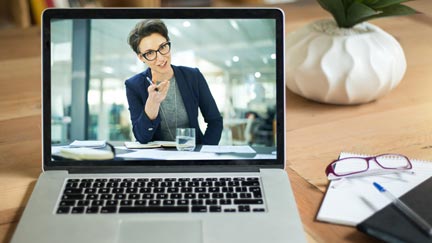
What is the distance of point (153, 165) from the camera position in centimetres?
102

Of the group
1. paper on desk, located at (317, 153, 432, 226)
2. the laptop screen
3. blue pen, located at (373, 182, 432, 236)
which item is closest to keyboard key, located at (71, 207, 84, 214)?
the laptop screen

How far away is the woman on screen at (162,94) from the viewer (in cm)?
103

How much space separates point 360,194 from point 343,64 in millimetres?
367

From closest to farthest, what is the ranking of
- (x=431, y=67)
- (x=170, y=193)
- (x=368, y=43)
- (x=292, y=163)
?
(x=170, y=193)
(x=292, y=163)
(x=368, y=43)
(x=431, y=67)

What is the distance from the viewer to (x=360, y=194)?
38.6 inches

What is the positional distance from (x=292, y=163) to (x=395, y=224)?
29 centimetres

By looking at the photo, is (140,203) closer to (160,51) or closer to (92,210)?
(92,210)

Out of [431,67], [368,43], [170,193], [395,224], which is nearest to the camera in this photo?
[395,224]

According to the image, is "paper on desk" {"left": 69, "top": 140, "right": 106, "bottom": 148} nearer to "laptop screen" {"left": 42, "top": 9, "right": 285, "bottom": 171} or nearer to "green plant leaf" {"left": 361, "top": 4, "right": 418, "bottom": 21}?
"laptop screen" {"left": 42, "top": 9, "right": 285, "bottom": 171}

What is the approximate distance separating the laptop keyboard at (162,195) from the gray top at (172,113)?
0.08 meters

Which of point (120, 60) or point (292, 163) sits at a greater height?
point (120, 60)

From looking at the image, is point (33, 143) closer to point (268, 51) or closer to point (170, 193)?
point (170, 193)

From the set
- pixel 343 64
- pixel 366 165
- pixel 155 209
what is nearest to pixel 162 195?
pixel 155 209

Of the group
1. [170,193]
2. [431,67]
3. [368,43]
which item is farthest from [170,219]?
[431,67]
